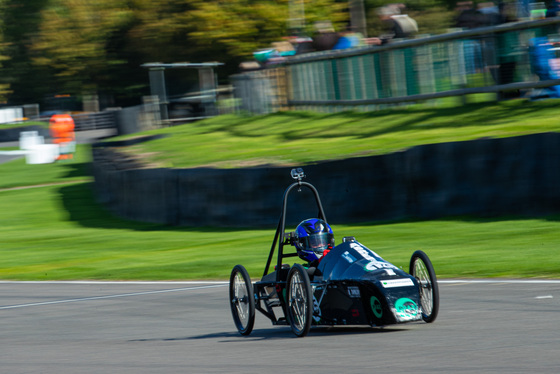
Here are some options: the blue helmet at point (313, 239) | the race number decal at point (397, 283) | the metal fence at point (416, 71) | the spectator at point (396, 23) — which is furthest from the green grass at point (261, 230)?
the race number decal at point (397, 283)

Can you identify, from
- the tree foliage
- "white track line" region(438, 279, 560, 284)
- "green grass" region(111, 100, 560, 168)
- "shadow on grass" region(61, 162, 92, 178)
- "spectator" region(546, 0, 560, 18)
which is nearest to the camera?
"white track line" region(438, 279, 560, 284)

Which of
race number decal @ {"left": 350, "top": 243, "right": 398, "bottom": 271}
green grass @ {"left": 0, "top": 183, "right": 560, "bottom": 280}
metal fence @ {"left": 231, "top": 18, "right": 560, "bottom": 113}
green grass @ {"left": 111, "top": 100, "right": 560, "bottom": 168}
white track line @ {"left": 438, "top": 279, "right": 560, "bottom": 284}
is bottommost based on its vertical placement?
white track line @ {"left": 438, "top": 279, "right": 560, "bottom": 284}

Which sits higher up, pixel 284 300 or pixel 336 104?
pixel 336 104

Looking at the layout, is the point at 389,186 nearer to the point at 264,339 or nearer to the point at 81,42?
the point at 264,339

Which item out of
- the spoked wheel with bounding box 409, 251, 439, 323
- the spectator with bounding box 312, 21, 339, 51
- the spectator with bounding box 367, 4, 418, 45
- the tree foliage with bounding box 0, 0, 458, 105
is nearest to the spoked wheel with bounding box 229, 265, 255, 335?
the spoked wheel with bounding box 409, 251, 439, 323

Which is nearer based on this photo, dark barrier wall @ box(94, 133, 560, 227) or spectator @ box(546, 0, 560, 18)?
dark barrier wall @ box(94, 133, 560, 227)

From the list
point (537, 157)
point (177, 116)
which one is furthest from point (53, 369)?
point (177, 116)

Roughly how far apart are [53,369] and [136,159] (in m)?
14.9

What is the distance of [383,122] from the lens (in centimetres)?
2027

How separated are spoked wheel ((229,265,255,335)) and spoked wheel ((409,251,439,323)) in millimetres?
1392

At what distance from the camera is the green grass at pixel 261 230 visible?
1199cm

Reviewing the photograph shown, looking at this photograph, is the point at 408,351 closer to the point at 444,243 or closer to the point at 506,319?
the point at 506,319

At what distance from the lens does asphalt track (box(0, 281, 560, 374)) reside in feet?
18.9

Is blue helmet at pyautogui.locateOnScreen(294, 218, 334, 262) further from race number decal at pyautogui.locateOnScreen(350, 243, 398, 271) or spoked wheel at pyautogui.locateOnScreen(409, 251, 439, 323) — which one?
spoked wheel at pyautogui.locateOnScreen(409, 251, 439, 323)
